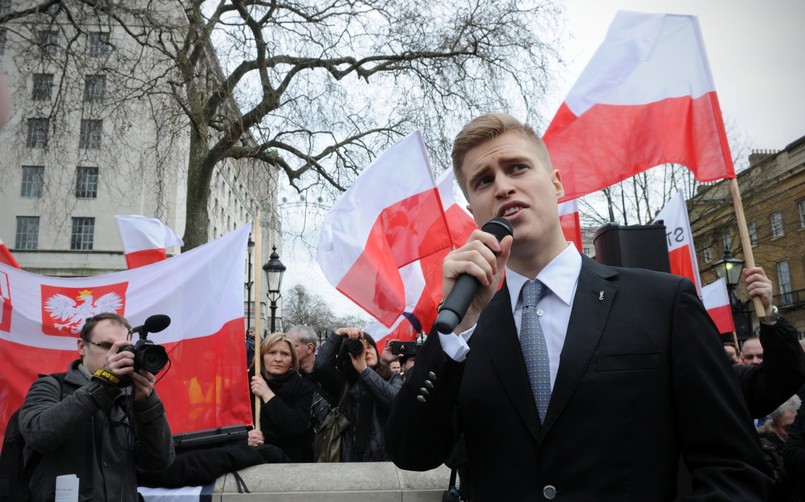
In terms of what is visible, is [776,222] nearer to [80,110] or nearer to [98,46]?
[98,46]

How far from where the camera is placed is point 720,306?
7.92m

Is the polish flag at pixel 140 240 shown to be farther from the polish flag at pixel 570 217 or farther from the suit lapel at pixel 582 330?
the suit lapel at pixel 582 330

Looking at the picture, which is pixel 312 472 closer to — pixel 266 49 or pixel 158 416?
pixel 158 416

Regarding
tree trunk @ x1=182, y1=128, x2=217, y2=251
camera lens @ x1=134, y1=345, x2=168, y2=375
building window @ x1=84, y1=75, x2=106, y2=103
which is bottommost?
camera lens @ x1=134, y1=345, x2=168, y2=375

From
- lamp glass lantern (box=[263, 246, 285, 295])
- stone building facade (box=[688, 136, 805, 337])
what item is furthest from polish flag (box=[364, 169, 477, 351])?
stone building facade (box=[688, 136, 805, 337])

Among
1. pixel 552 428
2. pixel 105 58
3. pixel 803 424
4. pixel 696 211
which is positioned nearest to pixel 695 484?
pixel 552 428

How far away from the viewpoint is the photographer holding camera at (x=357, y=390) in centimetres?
481

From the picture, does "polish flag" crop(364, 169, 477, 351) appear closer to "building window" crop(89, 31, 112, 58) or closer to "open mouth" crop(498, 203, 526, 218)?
"open mouth" crop(498, 203, 526, 218)

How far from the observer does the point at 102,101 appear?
33.0 ft

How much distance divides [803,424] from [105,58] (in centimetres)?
1116

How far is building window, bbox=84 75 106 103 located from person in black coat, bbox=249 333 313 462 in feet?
22.0

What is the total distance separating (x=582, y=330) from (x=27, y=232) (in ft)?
149

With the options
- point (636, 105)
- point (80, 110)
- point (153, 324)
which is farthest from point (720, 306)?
point (80, 110)

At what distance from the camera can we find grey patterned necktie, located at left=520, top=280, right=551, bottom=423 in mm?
1583
